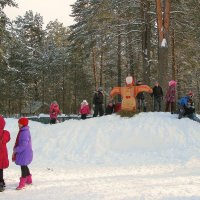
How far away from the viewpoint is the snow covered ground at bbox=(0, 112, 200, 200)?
7793 mm

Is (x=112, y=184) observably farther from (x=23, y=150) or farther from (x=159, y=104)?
(x=159, y=104)

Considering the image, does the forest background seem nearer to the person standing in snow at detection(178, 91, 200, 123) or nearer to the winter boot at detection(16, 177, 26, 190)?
the person standing in snow at detection(178, 91, 200, 123)

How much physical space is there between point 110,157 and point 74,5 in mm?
34338

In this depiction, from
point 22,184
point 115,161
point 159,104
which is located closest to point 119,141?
point 115,161

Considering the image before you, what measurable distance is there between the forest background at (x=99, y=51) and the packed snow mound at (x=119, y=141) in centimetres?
431

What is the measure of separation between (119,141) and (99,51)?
37.9 ft

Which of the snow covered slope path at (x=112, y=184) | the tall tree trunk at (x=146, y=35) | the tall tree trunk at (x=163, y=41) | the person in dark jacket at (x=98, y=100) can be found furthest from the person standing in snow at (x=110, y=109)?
the snow covered slope path at (x=112, y=184)

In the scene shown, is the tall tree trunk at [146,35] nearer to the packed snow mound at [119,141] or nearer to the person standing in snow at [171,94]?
the person standing in snow at [171,94]

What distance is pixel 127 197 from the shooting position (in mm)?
7238

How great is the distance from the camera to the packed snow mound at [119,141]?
1277cm

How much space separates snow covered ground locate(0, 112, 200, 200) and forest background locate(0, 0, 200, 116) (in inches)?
191

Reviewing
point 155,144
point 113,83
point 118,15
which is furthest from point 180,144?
point 113,83

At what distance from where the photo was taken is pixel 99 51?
2503 cm

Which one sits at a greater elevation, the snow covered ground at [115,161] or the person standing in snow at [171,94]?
the person standing in snow at [171,94]
